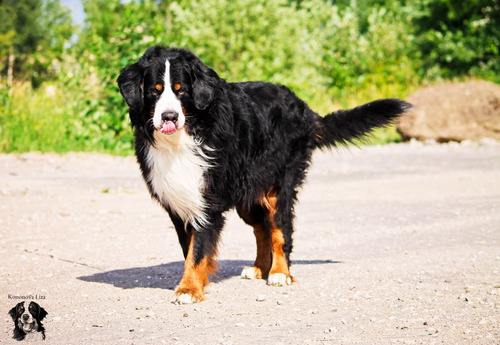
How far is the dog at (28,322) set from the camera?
361 centimetres

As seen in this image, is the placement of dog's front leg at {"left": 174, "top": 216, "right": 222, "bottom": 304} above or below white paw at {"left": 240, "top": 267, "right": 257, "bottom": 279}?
above

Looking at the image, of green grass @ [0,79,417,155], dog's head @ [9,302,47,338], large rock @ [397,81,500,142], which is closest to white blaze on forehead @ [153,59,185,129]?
dog's head @ [9,302,47,338]

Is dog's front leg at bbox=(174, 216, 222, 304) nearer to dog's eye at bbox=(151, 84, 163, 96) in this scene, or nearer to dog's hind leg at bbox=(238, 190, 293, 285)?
dog's hind leg at bbox=(238, 190, 293, 285)

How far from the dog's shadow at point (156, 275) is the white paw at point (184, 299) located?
473 millimetres

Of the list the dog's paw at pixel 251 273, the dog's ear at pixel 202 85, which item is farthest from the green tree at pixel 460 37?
the dog's ear at pixel 202 85

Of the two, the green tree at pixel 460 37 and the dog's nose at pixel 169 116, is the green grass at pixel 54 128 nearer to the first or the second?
the dog's nose at pixel 169 116

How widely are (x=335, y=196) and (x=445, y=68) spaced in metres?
14.5

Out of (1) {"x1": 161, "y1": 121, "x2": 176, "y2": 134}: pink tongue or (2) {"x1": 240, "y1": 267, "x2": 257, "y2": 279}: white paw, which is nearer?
(1) {"x1": 161, "y1": 121, "x2": 176, "y2": 134}: pink tongue

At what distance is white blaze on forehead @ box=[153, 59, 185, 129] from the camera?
4312mm

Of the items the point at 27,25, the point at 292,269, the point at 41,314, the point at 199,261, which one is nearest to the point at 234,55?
the point at 292,269

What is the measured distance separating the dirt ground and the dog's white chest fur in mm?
657

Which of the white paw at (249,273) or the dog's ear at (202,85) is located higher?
the dog's ear at (202,85)

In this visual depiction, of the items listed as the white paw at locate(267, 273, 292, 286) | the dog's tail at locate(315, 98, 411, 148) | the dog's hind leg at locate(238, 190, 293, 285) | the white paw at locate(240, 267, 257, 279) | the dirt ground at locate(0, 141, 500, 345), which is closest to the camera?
the dirt ground at locate(0, 141, 500, 345)

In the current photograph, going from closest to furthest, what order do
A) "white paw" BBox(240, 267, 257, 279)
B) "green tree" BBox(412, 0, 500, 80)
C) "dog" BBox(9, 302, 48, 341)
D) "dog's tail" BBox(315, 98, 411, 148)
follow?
"dog" BBox(9, 302, 48, 341) < "white paw" BBox(240, 267, 257, 279) < "dog's tail" BBox(315, 98, 411, 148) < "green tree" BBox(412, 0, 500, 80)
